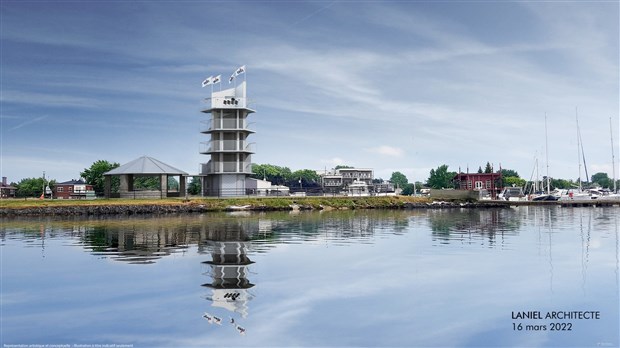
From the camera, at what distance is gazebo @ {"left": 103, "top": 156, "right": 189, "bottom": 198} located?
81625mm

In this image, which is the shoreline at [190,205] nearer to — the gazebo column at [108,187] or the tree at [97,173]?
the gazebo column at [108,187]

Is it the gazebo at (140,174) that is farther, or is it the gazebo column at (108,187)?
the gazebo column at (108,187)

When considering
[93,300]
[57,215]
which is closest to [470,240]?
[93,300]

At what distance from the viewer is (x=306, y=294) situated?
703 inches

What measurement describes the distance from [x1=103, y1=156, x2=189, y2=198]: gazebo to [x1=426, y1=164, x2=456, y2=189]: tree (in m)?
113

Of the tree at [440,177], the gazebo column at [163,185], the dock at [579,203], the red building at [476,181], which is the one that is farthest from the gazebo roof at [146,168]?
the tree at [440,177]

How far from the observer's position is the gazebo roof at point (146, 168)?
81312 mm

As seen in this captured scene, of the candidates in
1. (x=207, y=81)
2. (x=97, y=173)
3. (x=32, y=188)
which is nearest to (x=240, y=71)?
(x=207, y=81)

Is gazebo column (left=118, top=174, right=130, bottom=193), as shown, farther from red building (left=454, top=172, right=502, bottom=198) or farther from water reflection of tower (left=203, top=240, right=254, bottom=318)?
red building (left=454, top=172, right=502, bottom=198)

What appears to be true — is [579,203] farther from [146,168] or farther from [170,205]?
[146,168]

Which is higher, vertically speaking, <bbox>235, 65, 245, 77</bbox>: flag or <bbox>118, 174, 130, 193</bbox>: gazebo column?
<bbox>235, 65, 245, 77</bbox>: flag

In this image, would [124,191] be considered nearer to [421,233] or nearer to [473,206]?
[421,233]

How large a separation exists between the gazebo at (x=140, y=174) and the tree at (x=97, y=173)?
35.9 meters

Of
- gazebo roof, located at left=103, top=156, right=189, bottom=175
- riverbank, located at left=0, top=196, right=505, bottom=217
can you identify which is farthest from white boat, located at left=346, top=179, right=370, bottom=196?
gazebo roof, located at left=103, top=156, right=189, bottom=175
